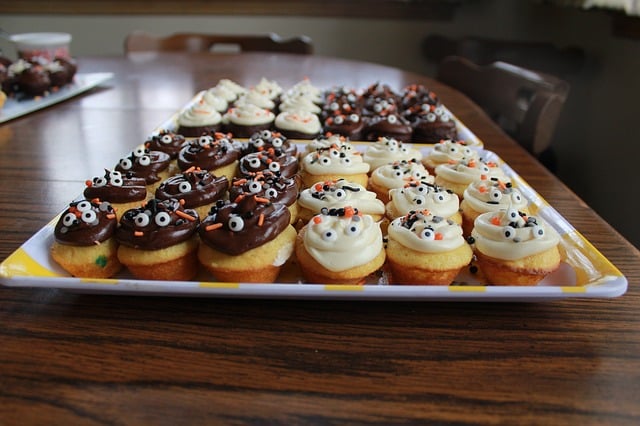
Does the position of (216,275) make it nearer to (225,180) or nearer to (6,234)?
(225,180)

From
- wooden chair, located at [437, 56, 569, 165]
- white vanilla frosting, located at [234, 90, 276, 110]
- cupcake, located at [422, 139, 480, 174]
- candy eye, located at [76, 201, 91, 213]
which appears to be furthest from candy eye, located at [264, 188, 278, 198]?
wooden chair, located at [437, 56, 569, 165]

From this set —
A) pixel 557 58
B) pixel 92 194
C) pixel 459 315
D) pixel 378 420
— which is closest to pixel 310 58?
pixel 557 58

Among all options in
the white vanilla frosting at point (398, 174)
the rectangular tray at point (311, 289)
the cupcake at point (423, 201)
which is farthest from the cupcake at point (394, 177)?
the rectangular tray at point (311, 289)

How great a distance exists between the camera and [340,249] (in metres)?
1.05

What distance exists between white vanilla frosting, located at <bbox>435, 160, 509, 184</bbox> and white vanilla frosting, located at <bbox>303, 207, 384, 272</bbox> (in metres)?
0.46

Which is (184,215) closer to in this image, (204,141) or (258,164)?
(258,164)

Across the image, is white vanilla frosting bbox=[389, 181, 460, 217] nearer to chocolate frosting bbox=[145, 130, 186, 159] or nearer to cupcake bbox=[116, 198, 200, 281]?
cupcake bbox=[116, 198, 200, 281]

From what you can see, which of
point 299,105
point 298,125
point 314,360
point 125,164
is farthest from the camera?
point 299,105

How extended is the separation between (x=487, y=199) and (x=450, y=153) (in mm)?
365


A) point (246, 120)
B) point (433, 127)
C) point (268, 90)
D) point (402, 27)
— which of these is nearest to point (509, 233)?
point (433, 127)

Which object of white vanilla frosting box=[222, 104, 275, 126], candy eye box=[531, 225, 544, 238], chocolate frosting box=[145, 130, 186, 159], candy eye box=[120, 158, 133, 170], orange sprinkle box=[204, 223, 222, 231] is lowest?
white vanilla frosting box=[222, 104, 275, 126]

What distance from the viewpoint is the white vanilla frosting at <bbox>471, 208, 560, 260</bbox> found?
107 cm

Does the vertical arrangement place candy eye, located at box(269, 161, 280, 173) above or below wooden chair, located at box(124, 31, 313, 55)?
above

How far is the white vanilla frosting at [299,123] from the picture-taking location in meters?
1.95
